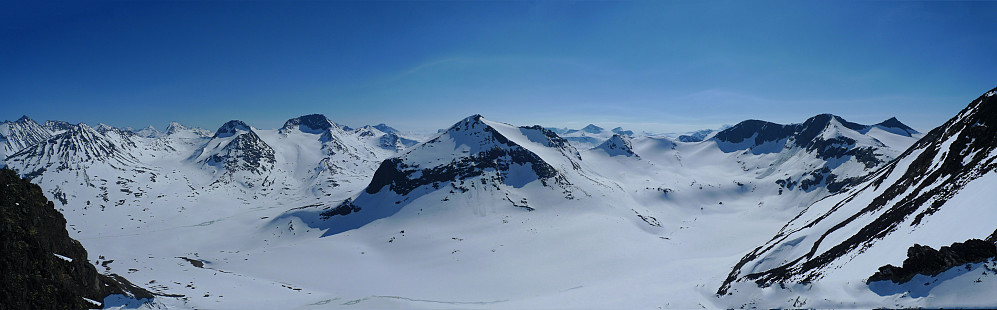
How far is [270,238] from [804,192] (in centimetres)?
23291

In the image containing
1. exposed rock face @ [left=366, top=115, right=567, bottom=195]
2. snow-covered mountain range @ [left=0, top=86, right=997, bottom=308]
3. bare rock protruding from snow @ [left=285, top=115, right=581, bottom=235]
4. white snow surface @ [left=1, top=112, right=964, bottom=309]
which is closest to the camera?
snow-covered mountain range @ [left=0, top=86, right=997, bottom=308]

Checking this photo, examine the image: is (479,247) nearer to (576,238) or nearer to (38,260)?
(576,238)

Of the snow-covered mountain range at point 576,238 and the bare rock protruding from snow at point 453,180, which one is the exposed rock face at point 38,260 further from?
the bare rock protruding from snow at point 453,180

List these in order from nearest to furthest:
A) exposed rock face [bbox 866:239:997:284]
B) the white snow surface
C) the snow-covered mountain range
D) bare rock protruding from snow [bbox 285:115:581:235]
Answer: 1. exposed rock face [bbox 866:239:997:284]
2. the snow-covered mountain range
3. the white snow surface
4. bare rock protruding from snow [bbox 285:115:581:235]

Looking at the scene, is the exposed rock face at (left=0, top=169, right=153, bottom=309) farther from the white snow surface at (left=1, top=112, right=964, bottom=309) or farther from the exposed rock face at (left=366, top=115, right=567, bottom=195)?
the exposed rock face at (left=366, top=115, right=567, bottom=195)

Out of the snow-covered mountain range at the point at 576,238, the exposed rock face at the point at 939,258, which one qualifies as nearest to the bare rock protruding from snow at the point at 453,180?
the snow-covered mountain range at the point at 576,238

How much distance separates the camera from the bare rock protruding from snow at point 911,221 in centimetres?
2411

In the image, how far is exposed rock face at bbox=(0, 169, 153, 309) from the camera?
3400cm

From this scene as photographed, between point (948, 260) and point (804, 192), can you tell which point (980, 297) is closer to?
point (948, 260)

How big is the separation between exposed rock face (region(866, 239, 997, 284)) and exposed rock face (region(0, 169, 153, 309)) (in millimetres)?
67343

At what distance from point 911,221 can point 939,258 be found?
1269 centimetres

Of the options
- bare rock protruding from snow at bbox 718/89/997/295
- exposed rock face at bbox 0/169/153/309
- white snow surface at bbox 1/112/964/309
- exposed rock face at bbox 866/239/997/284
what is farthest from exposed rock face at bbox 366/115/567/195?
exposed rock face at bbox 866/239/997/284

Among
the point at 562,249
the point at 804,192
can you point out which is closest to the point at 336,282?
the point at 562,249

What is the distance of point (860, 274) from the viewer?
25.1 m
